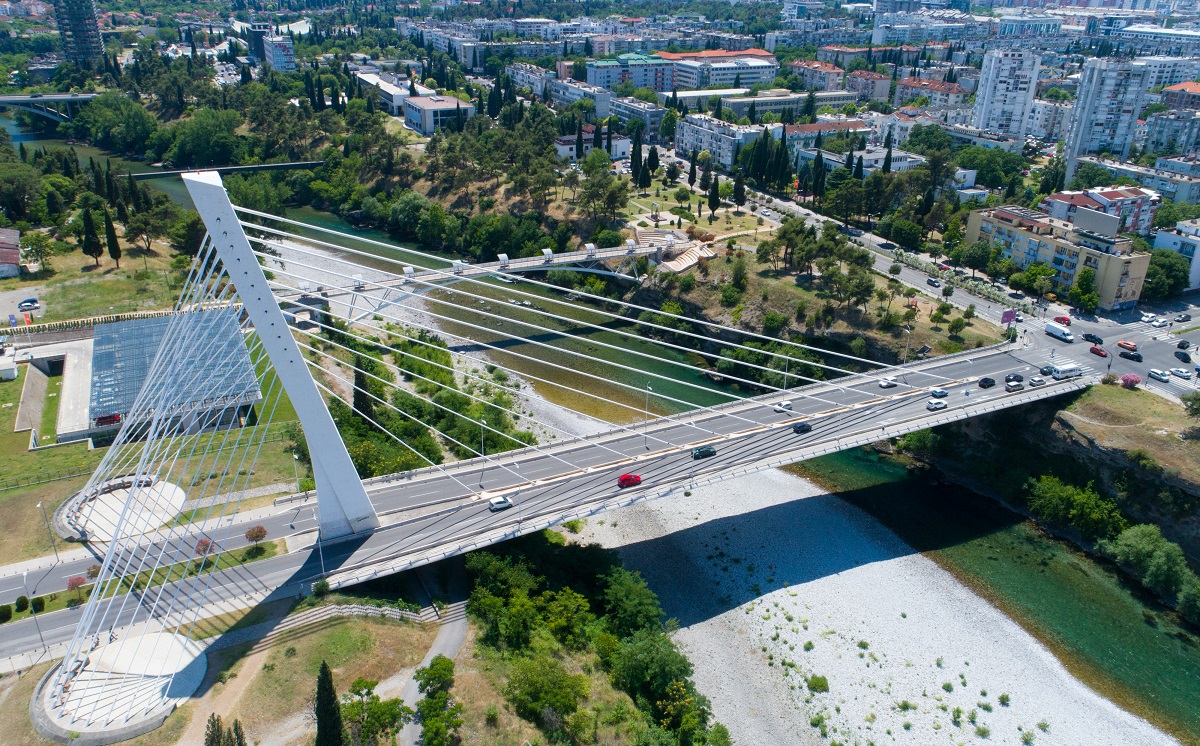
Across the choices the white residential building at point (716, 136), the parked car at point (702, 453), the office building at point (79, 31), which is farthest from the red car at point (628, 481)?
the office building at point (79, 31)

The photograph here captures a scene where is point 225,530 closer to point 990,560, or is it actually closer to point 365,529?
point 365,529

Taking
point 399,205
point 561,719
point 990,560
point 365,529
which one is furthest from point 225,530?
point 399,205

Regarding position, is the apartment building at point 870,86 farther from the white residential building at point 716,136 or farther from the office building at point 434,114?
the office building at point 434,114

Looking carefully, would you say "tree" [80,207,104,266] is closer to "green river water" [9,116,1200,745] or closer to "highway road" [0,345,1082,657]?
"green river water" [9,116,1200,745]

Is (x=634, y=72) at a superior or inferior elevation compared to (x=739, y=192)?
superior

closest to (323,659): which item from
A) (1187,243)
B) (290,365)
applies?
(290,365)

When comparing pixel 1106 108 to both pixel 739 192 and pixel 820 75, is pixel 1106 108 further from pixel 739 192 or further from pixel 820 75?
pixel 739 192
